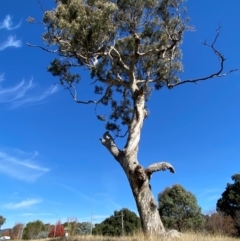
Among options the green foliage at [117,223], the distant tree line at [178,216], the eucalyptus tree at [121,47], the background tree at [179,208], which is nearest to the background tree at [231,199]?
the distant tree line at [178,216]

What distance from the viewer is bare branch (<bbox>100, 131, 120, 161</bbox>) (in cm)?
897

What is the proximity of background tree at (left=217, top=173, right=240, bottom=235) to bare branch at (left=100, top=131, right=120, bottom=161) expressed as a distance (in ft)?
80.3

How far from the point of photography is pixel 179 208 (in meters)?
28.1

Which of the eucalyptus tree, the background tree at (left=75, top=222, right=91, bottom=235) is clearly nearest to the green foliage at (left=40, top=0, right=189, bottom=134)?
the eucalyptus tree

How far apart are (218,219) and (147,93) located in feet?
62.5

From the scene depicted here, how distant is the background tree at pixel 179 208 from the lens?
26.8m

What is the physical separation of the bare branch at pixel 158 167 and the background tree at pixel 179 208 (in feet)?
66.1

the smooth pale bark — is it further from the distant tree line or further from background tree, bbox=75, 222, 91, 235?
the distant tree line

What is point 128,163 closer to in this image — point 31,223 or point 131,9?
point 131,9

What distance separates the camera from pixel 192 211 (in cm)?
2775

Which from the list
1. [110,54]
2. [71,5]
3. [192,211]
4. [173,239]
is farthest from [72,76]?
[192,211]

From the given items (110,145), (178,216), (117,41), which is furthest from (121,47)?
(178,216)

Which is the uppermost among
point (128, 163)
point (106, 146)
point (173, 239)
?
point (106, 146)

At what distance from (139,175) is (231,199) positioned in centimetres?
2611
